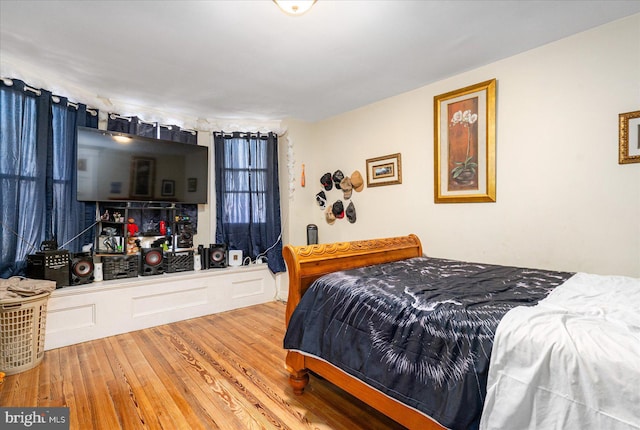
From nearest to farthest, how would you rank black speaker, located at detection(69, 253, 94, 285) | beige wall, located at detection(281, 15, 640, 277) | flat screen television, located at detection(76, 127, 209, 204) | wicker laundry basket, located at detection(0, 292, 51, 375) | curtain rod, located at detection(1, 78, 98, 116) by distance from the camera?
beige wall, located at detection(281, 15, 640, 277) < wicker laundry basket, located at detection(0, 292, 51, 375) < curtain rod, located at detection(1, 78, 98, 116) < black speaker, located at detection(69, 253, 94, 285) < flat screen television, located at detection(76, 127, 209, 204)

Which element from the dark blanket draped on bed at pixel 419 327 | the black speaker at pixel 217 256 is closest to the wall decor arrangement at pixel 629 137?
the dark blanket draped on bed at pixel 419 327

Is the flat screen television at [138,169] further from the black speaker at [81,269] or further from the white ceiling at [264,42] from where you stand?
the black speaker at [81,269]

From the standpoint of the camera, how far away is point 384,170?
3.32 meters

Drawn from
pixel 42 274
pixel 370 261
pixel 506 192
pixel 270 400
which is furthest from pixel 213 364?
pixel 506 192

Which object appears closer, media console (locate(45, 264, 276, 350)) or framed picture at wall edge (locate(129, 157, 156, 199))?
media console (locate(45, 264, 276, 350))

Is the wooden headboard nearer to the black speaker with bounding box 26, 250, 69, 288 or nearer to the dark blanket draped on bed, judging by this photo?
the dark blanket draped on bed

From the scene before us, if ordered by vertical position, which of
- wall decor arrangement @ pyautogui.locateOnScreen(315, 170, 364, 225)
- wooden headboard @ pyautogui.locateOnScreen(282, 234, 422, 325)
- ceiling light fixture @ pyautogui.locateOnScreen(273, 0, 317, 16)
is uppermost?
ceiling light fixture @ pyautogui.locateOnScreen(273, 0, 317, 16)

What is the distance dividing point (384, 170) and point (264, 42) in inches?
69.7

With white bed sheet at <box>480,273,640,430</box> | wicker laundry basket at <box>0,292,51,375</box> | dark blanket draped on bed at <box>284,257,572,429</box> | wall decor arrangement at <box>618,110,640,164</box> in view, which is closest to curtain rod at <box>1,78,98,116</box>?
wicker laundry basket at <box>0,292,51,375</box>

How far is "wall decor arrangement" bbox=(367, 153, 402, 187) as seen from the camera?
319cm

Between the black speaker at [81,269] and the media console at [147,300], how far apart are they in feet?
0.28

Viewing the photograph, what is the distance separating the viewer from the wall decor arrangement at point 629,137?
74.2 inches

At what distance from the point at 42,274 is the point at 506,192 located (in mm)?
3920

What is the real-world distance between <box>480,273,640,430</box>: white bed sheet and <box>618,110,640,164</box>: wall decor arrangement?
1.29 m
